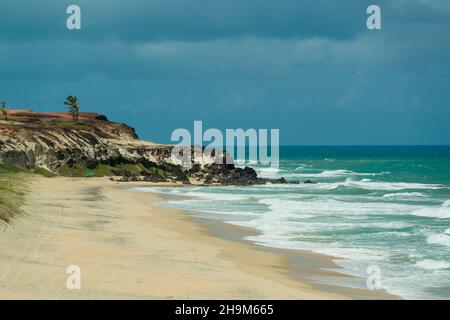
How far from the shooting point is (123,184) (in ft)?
207

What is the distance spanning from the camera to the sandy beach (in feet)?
52.3

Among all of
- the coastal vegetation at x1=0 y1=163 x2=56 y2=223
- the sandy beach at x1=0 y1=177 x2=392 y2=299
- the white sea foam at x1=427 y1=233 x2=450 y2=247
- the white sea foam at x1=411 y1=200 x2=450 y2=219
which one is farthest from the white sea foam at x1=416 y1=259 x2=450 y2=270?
the white sea foam at x1=411 y1=200 x2=450 y2=219

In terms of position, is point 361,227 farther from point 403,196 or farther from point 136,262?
point 403,196

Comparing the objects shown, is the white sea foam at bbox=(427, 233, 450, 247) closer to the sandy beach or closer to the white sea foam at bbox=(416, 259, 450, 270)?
the white sea foam at bbox=(416, 259, 450, 270)

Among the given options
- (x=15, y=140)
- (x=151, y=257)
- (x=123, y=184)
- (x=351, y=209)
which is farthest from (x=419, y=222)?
(x=15, y=140)

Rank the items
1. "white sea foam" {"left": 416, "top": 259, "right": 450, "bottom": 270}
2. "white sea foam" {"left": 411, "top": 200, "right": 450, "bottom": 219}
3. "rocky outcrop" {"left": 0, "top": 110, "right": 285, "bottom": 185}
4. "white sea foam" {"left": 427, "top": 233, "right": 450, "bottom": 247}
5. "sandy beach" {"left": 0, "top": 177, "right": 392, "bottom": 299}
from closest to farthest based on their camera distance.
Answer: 1. "sandy beach" {"left": 0, "top": 177, "right": 392, "bottom": 299}
2. "white sea foam" {"left": 416, "top": 259, "right": 450, "bottom": 270}
3. "white sea foam" {"left": 427, "top": 233, "right": 450, "bottom": 247}
4. "white sea foam" {"left": 411, "top": 200, "right": 450, "bottom": 219}
5. "rocky outcrop" {"left": 0, "top": 110, "right": 285, "bottom": 185}

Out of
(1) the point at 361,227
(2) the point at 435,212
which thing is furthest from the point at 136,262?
(2) the point at 435,212

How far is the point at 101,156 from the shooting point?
74375 mm

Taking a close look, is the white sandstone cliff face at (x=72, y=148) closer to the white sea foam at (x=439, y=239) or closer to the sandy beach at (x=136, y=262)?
the sandy beach at (x=136, y=262)

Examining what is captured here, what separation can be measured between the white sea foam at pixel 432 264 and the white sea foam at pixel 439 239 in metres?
3.81

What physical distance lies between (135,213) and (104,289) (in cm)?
2138

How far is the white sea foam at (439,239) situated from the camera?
86.1 feet

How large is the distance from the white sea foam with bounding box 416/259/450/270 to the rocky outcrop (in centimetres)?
4681

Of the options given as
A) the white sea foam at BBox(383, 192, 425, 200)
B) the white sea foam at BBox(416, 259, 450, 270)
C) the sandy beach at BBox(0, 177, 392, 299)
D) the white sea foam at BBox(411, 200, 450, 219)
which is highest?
the sandy beach at BBox(0, 177, 392, 299)
